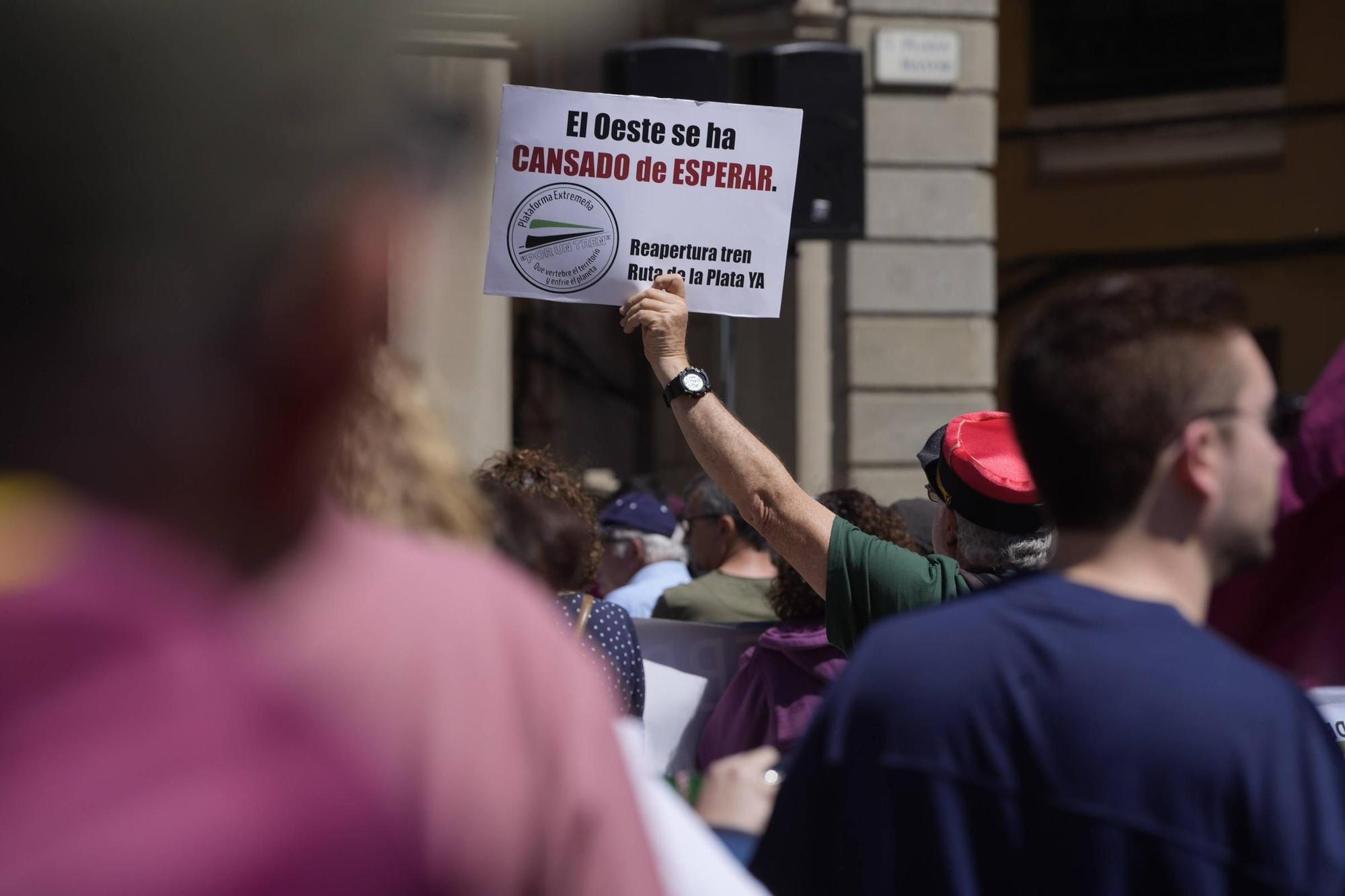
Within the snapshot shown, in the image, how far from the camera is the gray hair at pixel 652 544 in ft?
20.8

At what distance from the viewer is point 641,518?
6.30 meters

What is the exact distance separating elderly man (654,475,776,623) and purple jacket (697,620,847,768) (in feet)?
1.63

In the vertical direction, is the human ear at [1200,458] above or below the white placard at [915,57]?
below

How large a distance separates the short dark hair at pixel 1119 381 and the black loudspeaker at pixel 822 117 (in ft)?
16.6

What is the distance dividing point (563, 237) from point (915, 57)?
636 centimetres

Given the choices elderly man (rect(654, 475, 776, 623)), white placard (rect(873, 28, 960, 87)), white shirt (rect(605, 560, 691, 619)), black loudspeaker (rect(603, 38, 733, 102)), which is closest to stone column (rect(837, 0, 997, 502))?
white placard (rect(873, 28, 960, 87))

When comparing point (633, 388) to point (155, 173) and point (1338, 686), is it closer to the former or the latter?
point (1338, 686)

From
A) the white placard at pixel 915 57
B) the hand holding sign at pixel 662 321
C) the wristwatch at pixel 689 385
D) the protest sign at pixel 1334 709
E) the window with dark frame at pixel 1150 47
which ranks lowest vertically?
the protest sign at pixel 1334 709

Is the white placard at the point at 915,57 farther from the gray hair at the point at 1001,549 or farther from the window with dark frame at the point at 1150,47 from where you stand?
the gray hair at the point at 1001,549

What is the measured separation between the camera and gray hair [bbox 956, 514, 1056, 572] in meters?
2.86

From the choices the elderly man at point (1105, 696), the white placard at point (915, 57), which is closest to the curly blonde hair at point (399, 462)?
the elderly man at point (1105, 696)

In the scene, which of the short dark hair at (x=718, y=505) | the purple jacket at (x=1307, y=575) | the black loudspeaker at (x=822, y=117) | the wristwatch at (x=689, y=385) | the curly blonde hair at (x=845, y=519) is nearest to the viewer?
the purple jacket at (x=1307, y=575)

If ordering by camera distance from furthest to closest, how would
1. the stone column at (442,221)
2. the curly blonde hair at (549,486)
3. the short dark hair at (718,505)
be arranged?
1. the short dark hair at (718,505)
2. the curly blonde hair at (549,486)
3. the stone column at (442,221)

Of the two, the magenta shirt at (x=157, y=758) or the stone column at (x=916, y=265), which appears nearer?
the magenta shirt at (x=157, y=758)
